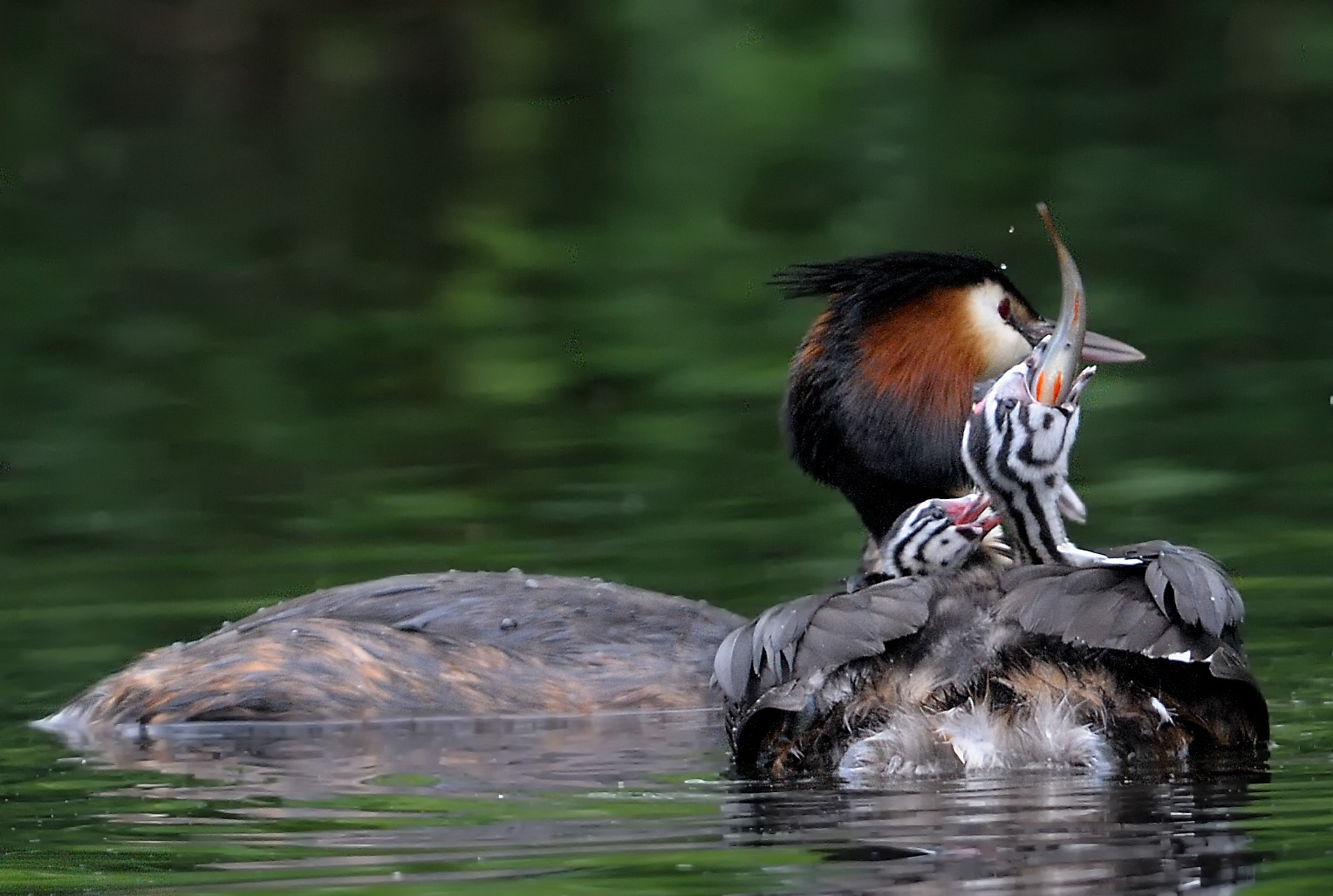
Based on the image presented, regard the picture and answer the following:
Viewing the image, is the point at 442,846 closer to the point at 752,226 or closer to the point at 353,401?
the point at 353,401

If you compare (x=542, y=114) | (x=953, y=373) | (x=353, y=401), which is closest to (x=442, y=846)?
(x=953, y=373)

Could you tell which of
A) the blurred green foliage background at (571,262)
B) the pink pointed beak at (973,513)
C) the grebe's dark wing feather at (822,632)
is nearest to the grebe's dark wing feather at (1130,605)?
the grebe's dark wing feather at (822,632)

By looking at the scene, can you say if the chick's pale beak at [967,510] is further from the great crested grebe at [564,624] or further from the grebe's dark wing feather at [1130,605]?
the great crested grebe at [564,624]

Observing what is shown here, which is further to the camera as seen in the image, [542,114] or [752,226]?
[542,114]

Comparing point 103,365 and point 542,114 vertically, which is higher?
point 542,114

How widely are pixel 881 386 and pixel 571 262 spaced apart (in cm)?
849

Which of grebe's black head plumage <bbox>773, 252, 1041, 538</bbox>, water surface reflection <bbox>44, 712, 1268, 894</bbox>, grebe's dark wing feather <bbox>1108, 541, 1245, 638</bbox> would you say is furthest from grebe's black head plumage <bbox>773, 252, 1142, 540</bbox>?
grebe's dark wing feather <bbox>1108, 541, 1245, 638</bbox>

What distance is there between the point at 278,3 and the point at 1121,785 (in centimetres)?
1994

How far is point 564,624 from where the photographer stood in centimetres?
761

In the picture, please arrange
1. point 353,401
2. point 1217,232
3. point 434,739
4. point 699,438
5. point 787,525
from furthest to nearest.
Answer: point 1217,232 < point 353,401 < point 699,438 < point 787,525 < point 434,739

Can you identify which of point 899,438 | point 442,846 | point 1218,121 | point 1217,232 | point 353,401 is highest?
point 1218,121

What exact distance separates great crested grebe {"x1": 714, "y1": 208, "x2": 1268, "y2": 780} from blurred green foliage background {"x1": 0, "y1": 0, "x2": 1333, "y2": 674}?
242cm

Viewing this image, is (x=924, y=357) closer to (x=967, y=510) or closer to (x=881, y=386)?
(x=881, y=386)

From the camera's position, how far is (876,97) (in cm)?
2167
